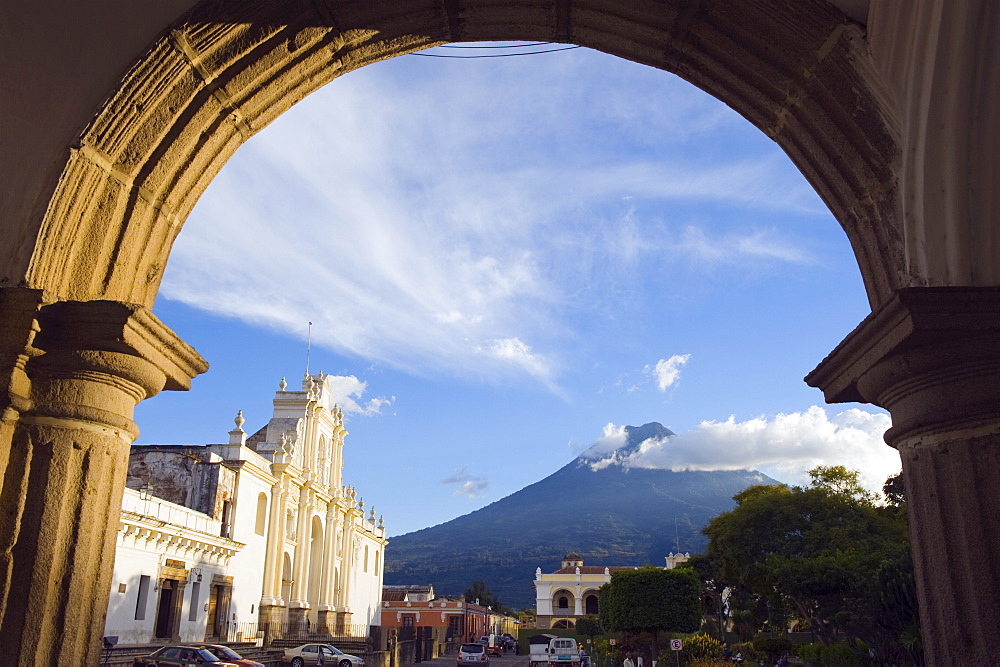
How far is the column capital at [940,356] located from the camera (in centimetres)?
301

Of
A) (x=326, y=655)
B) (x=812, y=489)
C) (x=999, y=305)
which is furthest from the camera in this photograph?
(x=812, y=489)

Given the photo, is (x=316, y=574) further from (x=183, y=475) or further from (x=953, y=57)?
(x=953, y=57)

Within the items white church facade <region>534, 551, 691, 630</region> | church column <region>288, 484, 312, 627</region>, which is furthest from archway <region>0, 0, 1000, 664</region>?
white church facade <region>534, 551, 691, 630</region>

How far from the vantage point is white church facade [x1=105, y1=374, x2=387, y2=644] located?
1847 centimetres

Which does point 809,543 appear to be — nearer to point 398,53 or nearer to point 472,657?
point 472,657

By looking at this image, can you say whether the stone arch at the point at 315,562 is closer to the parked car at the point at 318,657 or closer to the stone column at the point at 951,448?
the parked car at the point at 318,657

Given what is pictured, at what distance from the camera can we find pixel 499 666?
3234 centimetres

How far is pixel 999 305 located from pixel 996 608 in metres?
1.12

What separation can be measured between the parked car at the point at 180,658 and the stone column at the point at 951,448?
14.2m

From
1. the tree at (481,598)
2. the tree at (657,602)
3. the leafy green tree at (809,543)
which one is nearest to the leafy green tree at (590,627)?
the leafy green tree at (809,543)

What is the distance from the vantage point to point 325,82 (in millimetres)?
4219

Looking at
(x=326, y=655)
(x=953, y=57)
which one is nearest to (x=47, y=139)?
(x=953, y=57)

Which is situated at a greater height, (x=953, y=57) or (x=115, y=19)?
(x=115, y=19)

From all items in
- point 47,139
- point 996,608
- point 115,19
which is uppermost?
point 115,19
